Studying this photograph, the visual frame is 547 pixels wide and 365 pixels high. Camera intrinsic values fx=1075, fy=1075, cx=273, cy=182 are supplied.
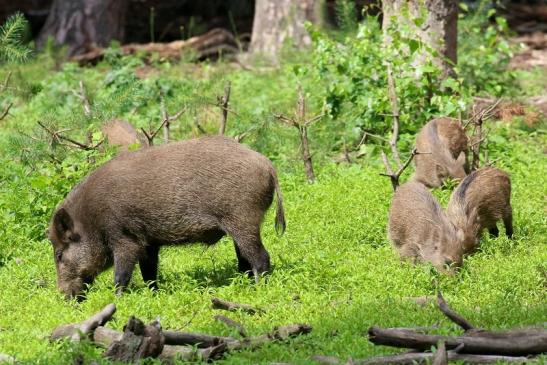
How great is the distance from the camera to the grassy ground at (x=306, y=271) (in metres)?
6.69

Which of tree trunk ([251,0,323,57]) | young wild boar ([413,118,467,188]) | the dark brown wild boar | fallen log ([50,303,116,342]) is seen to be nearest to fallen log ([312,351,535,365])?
fallen log ([50,303,116,342])

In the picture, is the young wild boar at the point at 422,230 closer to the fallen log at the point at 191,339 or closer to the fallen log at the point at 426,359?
the fallen log at the point at 426,359

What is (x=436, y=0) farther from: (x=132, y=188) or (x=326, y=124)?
(x=132, y=188)

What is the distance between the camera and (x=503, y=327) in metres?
6.33

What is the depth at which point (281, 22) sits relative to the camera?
652 inches

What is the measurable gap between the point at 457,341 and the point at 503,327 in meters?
0.91

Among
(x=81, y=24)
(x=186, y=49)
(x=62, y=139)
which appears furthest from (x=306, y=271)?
(x=81, y=24)

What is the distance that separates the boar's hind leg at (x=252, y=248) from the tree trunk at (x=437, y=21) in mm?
4976

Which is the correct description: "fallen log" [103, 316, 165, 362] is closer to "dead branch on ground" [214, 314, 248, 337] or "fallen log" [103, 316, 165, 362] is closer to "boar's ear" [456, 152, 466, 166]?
"dead branch on ground" [214, 314, 248, 337]

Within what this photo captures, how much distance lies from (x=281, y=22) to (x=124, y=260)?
925 centimetres

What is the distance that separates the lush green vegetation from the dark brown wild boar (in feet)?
1.74

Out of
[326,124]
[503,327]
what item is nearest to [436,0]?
[326,124]

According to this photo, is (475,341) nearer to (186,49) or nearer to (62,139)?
(62,139)

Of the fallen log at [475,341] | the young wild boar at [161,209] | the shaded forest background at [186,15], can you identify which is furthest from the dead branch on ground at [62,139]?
the shaded forest background at [186,15]
